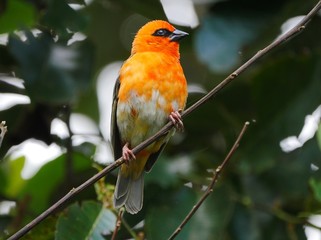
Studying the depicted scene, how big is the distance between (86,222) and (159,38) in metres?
1.40

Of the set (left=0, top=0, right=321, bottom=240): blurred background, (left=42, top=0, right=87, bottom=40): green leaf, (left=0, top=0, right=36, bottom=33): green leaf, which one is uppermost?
(left=0, top=0, right=36, bottom=33): green leaf

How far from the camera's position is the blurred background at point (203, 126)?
5051 millimetres

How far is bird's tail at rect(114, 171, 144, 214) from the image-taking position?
4.64m

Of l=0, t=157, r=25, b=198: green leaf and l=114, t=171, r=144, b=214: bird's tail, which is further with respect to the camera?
l=0, t=157, r=25, b=198: green leaf

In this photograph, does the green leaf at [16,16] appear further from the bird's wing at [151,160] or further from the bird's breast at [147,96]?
the bird's wing at [151,160]

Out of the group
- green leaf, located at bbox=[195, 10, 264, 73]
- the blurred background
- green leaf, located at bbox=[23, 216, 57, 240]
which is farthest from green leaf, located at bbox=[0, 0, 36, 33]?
green leaf, located at bbox=[23, 216, 57, 240]

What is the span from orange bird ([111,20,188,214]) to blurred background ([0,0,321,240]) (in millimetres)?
159

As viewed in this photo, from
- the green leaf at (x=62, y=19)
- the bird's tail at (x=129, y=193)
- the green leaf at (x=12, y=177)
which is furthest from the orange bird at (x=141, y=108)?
the green leaf at (x=12, y=177)

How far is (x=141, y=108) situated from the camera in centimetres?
468

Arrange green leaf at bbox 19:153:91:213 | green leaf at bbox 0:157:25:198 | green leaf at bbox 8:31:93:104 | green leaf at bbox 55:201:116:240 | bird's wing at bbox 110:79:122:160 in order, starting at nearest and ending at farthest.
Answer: green leaf at bbox 55:201:116:240, bird's wing at bbox 110:79:122:160, green leaf at bbox 8:31:93:104, green leaf at bbox 19:153:91:213, green leaf at bbox 0:157:25:198

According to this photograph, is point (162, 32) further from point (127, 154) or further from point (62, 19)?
point (127, 154)

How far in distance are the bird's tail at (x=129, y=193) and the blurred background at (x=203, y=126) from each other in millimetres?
99

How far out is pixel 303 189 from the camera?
557 centimetres

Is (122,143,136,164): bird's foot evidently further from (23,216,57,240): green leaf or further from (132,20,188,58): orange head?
(132,20,188,58): orange head
